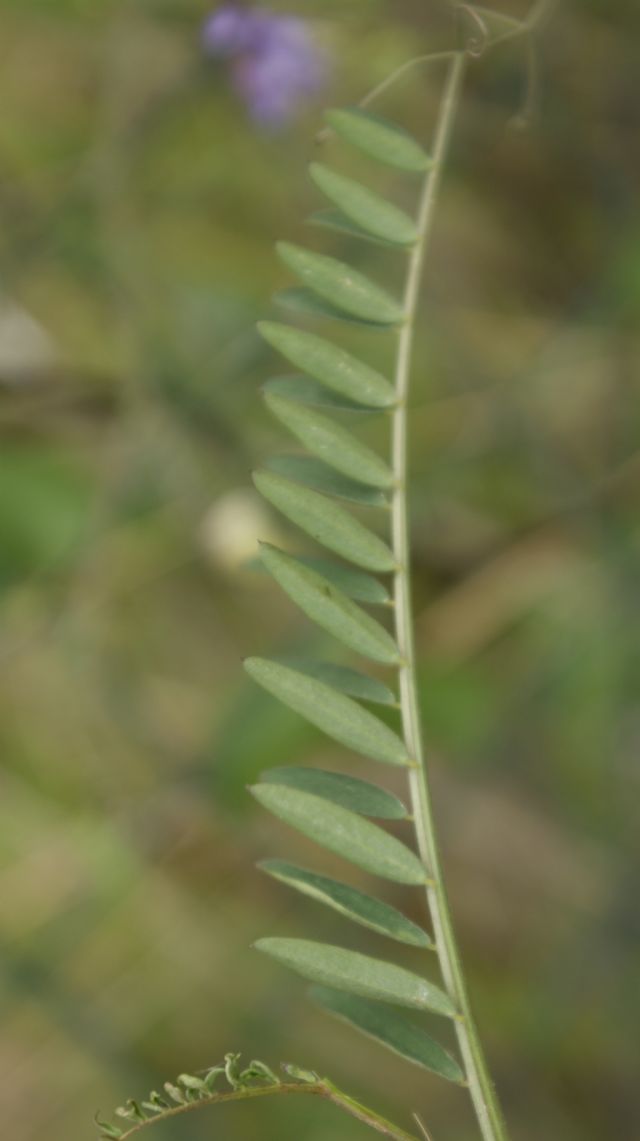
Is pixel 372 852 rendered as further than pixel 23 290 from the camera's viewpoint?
No

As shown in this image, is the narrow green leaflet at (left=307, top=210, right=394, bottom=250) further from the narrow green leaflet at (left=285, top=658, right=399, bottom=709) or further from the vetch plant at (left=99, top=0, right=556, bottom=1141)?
the narrow green leaflet at (left=285, top=658, right=399, bottom=709)

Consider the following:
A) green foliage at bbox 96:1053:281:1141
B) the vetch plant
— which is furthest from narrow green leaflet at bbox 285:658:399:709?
green foliage at bbox 96:1053:281:1141

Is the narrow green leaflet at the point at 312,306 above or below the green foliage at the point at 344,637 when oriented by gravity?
above

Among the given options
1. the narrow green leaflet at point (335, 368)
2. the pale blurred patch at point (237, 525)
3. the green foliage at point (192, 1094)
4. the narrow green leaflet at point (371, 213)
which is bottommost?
the green foliage at point (192, 1094)

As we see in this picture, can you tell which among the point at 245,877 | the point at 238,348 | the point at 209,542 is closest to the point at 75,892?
the point at 245,877

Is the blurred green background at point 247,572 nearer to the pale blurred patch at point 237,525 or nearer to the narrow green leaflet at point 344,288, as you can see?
the pale blurred patch at point 237,525

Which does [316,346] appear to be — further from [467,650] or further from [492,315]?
[492,315]

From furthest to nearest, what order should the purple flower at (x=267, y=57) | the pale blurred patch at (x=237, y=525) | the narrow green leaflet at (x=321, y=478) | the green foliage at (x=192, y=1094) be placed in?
1. the pale blurred patch at (x=237, y=525)
2. the purple flower at (x=267, y=57)
3. the narrow green leaflet at (x=321, y=478)
4. the green foliage at (x=192, y=1094)

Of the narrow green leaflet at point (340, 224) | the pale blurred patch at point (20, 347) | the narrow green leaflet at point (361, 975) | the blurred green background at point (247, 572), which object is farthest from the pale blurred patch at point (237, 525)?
the narrow green leaflet at point (361, 975)
